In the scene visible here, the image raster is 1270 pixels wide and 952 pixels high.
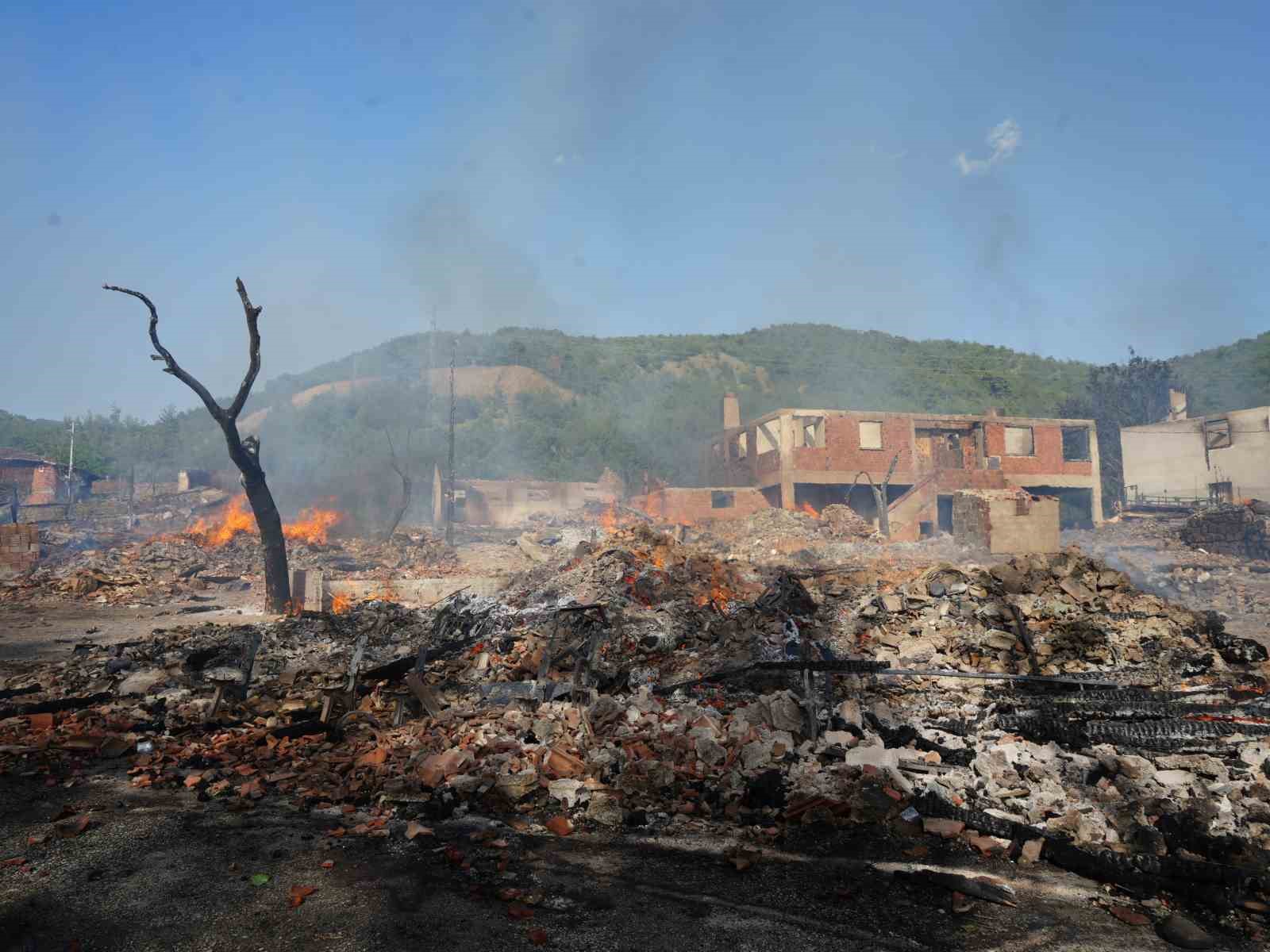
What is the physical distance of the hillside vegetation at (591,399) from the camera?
1935 inches

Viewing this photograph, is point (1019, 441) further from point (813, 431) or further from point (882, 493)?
point (813, 431)

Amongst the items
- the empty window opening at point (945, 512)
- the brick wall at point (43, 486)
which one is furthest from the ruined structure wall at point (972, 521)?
the brick wall at point (43, 486)

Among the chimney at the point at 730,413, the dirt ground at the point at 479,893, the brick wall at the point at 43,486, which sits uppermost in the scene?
the chimney at the point at 730,413

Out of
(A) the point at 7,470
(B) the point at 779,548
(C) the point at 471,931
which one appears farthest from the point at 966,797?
(A) the point at 7,470

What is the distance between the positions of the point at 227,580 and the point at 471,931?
18220 millimetres

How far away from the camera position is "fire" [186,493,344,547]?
23.7 meters

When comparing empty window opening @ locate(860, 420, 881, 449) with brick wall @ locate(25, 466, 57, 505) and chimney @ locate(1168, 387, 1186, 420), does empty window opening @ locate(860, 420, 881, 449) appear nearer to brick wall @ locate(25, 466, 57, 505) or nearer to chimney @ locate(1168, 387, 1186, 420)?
chimney @ locate(1168, 387, 1186, 420)

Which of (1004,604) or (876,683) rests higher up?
(1004,604)

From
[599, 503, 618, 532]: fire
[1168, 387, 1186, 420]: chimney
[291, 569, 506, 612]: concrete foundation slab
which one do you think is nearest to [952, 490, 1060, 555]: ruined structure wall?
[599, 503, 618, 532]: fire

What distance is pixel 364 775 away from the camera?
6.05 m

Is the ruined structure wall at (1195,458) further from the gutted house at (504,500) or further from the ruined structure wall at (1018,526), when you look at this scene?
the gutted house at (504,500)

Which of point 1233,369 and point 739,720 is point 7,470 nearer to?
point 739,720

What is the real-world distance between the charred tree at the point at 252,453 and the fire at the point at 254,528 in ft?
26.3

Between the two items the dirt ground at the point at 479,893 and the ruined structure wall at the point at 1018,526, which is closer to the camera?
the dirt ground at the point at 479,893
